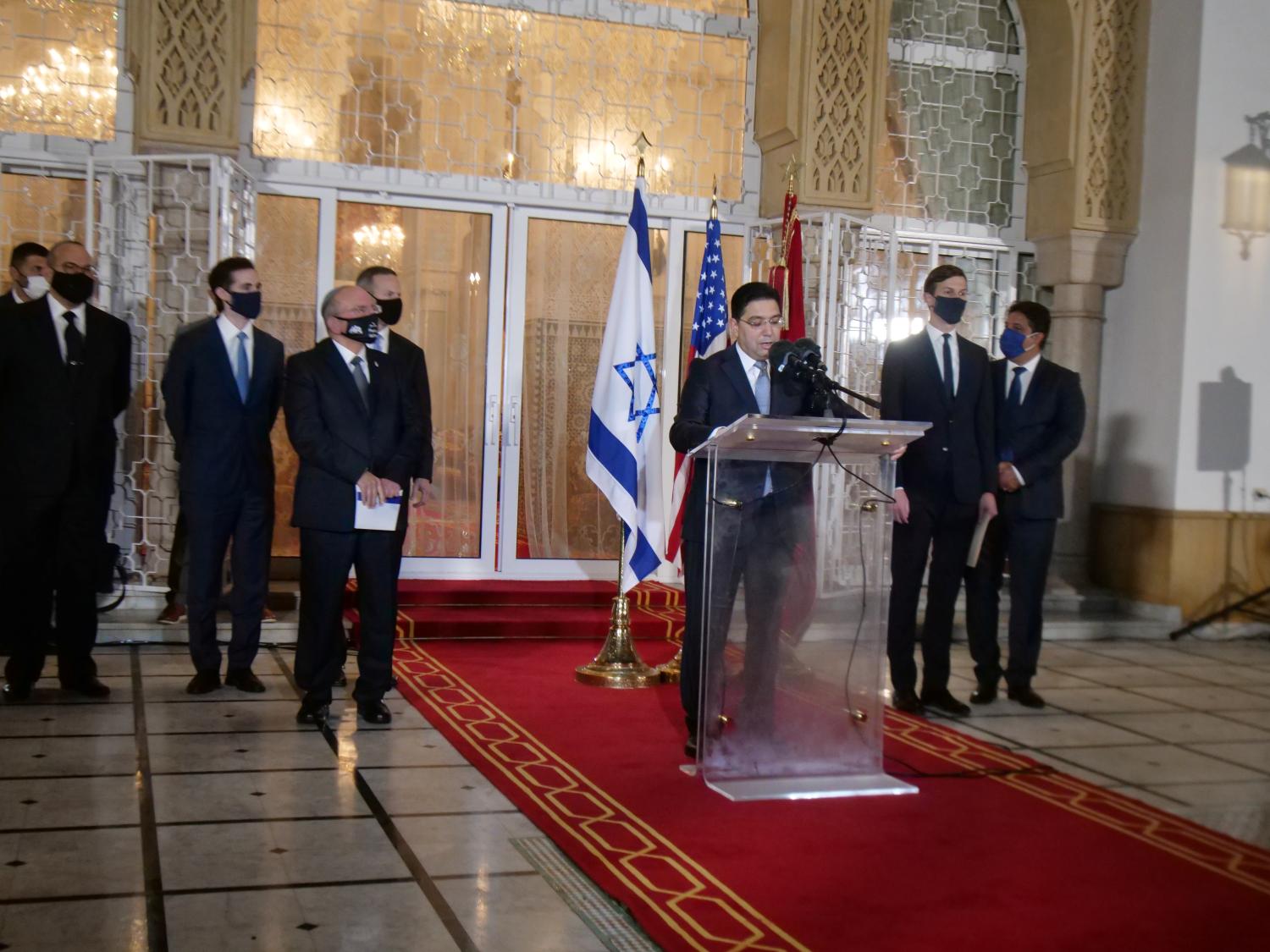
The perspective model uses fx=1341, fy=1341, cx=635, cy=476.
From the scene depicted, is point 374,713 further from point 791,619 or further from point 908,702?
point 908,702

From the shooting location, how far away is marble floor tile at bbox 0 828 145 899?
2.93 metres

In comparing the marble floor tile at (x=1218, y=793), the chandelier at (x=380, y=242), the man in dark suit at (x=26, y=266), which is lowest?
the marble floor tile at (x=1218, y=793)

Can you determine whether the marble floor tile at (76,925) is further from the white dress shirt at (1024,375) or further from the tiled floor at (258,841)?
the white dress shirt at (1024,375)

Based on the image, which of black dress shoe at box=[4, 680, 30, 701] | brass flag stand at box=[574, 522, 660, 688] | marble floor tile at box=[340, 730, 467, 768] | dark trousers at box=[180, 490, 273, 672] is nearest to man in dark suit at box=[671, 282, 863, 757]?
marble floor tile at box=[340, 730, 467, 768]

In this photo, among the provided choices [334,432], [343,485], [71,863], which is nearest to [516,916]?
[71,863]

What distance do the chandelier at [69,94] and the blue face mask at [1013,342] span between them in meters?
4.56

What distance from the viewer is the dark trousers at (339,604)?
4.58 meters

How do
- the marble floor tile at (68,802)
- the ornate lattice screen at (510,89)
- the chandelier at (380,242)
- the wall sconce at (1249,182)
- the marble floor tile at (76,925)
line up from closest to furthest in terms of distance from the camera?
the marble floor tile at (76,925)
the marble floor tile at (68,802)
the ornate lattice screen at (510,89)
the chandelier at (380,242)
the wall sconce at (1249,182)

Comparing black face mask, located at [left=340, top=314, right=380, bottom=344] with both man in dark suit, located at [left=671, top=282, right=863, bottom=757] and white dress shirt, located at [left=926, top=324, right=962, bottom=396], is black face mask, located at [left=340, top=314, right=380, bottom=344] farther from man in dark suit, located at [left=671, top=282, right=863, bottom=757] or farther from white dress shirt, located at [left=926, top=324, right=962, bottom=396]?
white dress shirt, located at [left=926, top=324, right=962, bottom=396]

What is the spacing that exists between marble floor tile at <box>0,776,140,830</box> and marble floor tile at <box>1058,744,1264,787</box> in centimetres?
302

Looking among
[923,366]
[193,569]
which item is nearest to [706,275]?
[923,366]

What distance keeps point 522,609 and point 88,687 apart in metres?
2.54

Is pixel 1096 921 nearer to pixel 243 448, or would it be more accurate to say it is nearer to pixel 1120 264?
pixel 243 448

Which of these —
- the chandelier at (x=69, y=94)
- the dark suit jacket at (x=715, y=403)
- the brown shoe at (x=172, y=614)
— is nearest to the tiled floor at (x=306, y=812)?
the brown shoe at (x=172, y=614)
